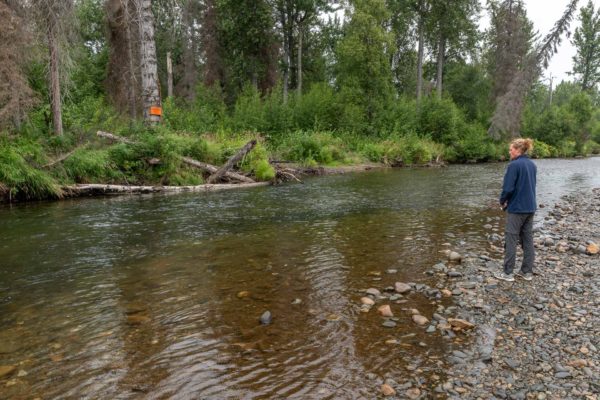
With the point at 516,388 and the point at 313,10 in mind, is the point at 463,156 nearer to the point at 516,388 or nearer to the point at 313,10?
the point at 313,10

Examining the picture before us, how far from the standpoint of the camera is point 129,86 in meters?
30.6

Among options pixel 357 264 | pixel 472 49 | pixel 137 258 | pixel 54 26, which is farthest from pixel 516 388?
pixel 472 49

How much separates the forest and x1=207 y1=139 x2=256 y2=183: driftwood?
0.46 m

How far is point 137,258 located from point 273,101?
2445 cm

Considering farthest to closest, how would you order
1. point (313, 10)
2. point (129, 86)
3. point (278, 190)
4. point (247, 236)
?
point (313, 10) → point (129, 86) → point (278, 190) → point (247, 236)

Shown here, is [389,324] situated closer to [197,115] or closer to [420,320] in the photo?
[420,320]

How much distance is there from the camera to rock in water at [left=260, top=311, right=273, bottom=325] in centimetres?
525

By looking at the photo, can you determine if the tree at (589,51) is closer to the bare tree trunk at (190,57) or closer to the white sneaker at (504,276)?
the bare tree trunk at (190,57)

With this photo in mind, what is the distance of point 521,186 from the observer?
6766 mm

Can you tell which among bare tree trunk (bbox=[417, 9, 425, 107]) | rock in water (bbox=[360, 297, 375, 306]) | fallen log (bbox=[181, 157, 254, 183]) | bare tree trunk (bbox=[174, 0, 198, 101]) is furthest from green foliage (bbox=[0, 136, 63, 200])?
bare tree trunk (bbox=[417, 9, 425, 107])

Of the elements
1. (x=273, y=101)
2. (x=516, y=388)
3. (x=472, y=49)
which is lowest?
(x=516, y=388)

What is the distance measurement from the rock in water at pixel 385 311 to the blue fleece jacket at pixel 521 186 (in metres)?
2.88

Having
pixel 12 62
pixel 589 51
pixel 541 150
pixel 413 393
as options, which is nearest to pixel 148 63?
pixel 12 62

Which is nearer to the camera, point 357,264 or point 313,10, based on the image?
point 357,264
